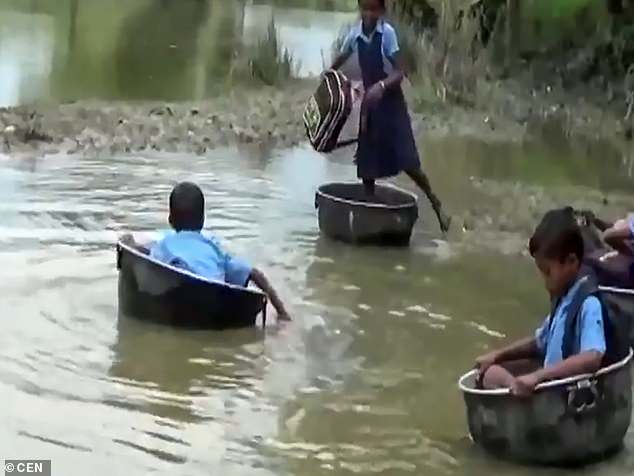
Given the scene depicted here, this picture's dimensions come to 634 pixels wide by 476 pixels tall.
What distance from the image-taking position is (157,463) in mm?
5277

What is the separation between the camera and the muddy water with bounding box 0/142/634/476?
5516 millimetres

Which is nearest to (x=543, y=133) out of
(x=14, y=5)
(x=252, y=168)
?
(x=252, y=168)

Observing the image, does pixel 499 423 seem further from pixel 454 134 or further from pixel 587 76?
pixel 587 76

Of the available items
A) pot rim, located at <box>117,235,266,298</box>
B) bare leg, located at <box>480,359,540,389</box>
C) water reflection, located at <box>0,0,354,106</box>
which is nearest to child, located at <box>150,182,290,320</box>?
pot rim, located at <box>117,235,266,298</box>

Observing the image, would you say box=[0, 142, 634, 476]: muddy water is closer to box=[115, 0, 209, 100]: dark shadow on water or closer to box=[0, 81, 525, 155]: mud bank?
box=[0, 81, 525, 155]: mud bank

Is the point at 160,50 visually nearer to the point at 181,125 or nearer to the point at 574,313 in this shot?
the point at 181,125

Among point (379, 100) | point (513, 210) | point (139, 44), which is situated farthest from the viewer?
point (139, 44)

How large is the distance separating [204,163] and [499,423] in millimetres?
7067

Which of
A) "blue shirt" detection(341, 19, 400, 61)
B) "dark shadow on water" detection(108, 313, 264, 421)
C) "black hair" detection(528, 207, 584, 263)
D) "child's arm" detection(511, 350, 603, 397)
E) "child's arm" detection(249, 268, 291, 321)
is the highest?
"blue shirt" detection(341, 19, 400, 61)

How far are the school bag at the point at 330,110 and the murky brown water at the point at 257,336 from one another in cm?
70

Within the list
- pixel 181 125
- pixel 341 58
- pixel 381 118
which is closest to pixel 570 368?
pixel 381 118

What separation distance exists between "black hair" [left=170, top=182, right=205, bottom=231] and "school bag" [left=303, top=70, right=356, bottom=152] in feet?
7.39

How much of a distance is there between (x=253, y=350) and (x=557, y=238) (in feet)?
6.89

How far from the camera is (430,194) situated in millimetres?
9711
